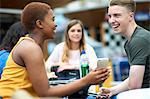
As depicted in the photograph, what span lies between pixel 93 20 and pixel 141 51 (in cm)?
862

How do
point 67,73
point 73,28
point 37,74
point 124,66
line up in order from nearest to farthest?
1. point 37,74
2. point 67,73
3. point 73,28
4. point 124,66

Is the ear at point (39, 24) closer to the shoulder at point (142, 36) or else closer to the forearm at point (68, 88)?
the forearm at point (68, 88)

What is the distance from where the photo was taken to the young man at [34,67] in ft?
6.82

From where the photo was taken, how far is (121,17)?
2.65m

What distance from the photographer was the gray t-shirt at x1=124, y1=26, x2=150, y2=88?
2456 mm

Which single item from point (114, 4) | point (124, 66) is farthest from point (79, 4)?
point (114, 4)

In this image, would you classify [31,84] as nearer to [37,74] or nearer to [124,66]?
[37,74]

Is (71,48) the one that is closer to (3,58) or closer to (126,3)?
(3,58)

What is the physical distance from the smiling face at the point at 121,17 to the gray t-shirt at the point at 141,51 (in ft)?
0.40

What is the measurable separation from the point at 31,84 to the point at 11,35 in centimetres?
122

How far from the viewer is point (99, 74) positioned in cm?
216

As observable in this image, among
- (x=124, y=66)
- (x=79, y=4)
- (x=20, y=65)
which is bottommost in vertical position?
(x=124, y=66)

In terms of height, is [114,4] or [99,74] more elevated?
[114,4]

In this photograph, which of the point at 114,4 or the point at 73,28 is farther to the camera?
the point at 73,28
